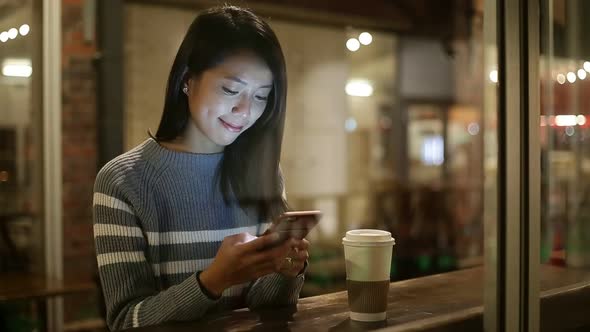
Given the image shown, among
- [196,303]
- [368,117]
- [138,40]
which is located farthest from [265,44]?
[368,117]

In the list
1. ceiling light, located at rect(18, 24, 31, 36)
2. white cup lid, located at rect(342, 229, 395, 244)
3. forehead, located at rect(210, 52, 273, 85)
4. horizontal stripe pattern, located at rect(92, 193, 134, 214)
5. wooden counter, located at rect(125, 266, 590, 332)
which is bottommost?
wooden counter, located at rect(125, 266, 590, 332)

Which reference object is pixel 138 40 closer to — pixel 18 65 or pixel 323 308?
pixel 18 65

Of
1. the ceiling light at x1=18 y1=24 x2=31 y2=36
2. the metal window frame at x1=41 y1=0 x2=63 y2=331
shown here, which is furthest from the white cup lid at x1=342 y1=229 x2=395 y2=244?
the ceiling light at x1=18 y1=24 x2=31 y2=36

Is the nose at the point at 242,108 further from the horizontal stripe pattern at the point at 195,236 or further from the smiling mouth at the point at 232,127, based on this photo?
the horizontal stripe pattern at the point at 195,236

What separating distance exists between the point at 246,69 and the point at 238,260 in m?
0.44

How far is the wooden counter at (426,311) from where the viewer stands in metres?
1.43

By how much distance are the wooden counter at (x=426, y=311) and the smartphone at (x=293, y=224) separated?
8.2 inches

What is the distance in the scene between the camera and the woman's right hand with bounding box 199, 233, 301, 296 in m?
1.35

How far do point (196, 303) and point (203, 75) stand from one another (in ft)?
1.65

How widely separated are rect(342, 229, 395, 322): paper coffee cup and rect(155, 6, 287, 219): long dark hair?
0.22 metres

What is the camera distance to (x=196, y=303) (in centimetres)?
135

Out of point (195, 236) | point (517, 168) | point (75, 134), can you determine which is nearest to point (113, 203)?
point (195, 236)

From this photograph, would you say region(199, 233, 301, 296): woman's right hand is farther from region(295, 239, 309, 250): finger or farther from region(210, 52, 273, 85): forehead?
region(210, 52, 273, 85): forehead

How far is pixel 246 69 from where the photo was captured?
1.48 m
